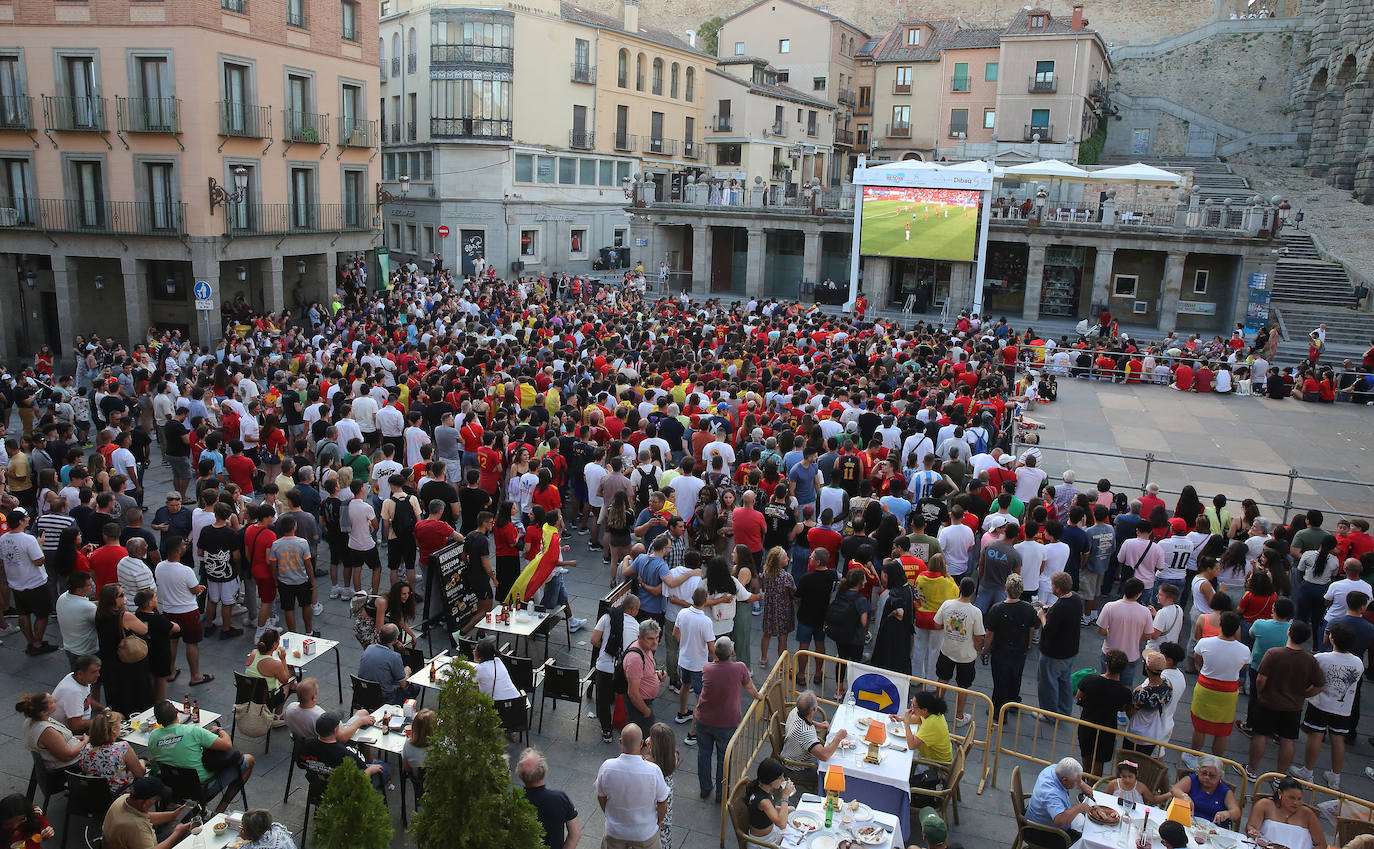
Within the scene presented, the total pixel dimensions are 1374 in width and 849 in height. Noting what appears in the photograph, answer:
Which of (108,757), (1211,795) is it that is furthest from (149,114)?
(1211,795)

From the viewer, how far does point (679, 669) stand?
29.2ft

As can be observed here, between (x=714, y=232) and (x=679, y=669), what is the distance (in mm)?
32690

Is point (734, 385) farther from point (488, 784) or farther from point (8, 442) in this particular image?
point (488, 784)

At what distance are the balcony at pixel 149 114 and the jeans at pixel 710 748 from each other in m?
24.2

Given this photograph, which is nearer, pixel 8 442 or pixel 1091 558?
pixel 1091 558

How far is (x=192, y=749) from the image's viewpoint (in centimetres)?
656

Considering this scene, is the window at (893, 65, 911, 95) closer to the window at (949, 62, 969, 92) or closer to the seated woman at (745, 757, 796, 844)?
the window at (949, 62, 969, 92)

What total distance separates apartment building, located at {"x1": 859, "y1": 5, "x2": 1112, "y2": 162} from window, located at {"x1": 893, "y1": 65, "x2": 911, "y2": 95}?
0.18 ft

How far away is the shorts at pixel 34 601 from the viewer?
902 centimetres

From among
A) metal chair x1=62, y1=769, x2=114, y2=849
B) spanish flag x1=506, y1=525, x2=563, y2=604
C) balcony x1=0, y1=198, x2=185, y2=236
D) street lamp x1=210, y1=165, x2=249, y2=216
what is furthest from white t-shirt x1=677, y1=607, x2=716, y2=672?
balcony x1=0, y1=198, x2=185, y2=236

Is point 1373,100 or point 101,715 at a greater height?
point 1373,100

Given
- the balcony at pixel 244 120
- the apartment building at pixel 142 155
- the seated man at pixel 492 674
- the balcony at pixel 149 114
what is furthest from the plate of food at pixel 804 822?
the balcony at pixel 244 120

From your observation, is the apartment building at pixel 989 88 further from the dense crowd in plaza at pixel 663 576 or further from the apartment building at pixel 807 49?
the dense crowd in plaza at pixel 663 576

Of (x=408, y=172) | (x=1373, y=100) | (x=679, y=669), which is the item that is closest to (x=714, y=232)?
(x=408, y=172)
